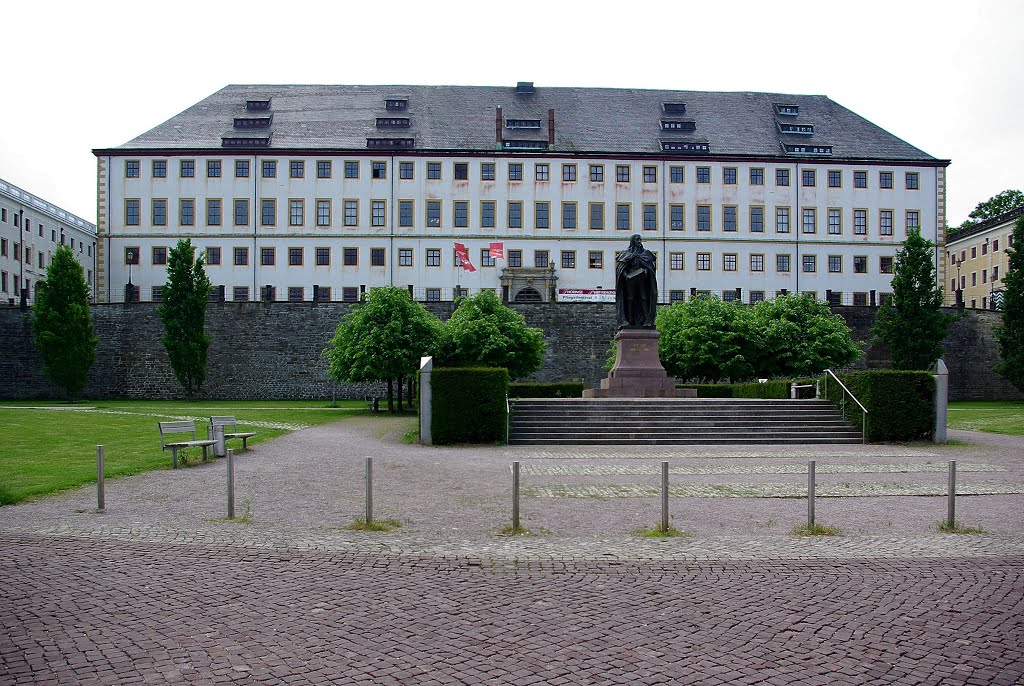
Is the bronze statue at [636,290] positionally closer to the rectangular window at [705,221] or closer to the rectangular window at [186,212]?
the rectangular window at [705,221]

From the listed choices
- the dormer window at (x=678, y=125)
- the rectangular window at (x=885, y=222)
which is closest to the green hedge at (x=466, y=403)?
the dormer window at (x=678, y=125)

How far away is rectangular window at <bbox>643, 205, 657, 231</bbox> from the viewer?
6172 cm

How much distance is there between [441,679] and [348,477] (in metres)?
9.48

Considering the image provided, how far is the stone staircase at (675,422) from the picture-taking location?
2158 centimetres

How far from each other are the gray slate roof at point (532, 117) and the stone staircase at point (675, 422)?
4035 centimetres

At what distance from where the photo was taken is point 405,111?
2532 inches

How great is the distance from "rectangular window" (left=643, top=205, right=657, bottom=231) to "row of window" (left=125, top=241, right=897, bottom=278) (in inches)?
99.9

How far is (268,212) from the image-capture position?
60.2 m

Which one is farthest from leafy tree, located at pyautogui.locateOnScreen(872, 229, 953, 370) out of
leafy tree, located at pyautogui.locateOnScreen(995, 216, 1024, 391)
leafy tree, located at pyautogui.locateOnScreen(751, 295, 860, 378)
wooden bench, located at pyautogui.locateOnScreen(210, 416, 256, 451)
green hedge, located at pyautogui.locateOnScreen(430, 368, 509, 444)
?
wooden bench, located at pyautogui.locateOnScreen(210, 416, 256, 451)

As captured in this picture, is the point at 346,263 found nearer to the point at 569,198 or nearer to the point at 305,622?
the point at 569,198

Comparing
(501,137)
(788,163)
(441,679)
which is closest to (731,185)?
(788,163)

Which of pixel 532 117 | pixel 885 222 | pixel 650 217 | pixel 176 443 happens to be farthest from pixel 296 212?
pixel 176 443

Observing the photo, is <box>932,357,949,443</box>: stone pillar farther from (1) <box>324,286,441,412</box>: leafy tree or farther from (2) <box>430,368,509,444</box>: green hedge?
(1) <box>324,286,441,412</box>: leafy tree

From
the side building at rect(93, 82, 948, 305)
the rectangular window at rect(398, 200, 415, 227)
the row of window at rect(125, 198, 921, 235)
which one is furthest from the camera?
the rectangular window at rect(398, 200, 415, 227)
